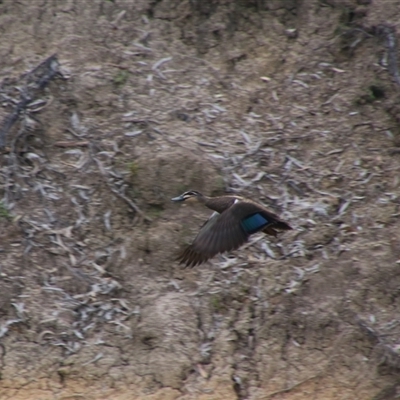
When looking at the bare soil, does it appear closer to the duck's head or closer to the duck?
the duck's head

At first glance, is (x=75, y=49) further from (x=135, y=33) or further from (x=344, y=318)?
(x=344, y=318)

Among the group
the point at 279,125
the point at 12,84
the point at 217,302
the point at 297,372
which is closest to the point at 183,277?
the point at 217,302

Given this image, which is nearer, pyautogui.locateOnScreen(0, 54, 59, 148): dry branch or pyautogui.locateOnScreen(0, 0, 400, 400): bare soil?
pyautogui.locateOnScreen(0, 0, 400, 400): bare soil

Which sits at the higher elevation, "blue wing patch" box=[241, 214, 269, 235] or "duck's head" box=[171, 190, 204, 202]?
"blue wing patch" box=[241, 214, 269, 235]

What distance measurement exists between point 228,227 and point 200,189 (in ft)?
2.86

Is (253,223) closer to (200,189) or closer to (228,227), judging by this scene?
(228,227)

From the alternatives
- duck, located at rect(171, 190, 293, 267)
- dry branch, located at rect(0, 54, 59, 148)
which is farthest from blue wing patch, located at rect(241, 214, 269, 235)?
dry branch, located at rect(0, 54, 59, 148)

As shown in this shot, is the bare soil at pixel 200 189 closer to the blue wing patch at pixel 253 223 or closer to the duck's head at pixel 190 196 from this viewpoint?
the duck's head at pixel 190 196

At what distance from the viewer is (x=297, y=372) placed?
333 inches

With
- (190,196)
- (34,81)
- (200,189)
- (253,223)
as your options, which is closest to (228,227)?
(253,223)

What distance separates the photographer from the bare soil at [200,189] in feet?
28.0

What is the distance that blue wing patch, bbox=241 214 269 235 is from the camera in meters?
8.54

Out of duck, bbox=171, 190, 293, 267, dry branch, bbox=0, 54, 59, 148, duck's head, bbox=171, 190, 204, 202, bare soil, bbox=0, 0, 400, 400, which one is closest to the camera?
duck, bbox=171, 190, 293, 267

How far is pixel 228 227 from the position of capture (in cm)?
856
